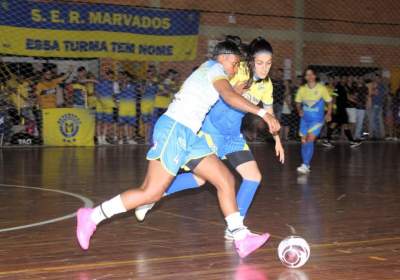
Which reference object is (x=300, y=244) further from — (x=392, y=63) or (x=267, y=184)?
(x=392, y=63)

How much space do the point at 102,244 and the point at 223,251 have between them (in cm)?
99

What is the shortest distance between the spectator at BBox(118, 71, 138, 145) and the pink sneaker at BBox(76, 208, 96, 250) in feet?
41.3

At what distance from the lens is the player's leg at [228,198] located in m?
5.55

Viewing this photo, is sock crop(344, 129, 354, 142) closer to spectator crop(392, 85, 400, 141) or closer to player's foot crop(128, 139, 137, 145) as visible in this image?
spectator crop(392, 85, 400, 141)

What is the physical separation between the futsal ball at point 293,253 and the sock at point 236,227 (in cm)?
37

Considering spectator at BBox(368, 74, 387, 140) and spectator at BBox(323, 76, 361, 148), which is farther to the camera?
spectator at BBox(368, 74, 387, 140)

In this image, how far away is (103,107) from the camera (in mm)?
18125

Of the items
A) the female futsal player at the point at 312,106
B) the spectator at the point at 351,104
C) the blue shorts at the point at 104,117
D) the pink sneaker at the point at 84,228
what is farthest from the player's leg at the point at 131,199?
the spectator at the point at 351,104

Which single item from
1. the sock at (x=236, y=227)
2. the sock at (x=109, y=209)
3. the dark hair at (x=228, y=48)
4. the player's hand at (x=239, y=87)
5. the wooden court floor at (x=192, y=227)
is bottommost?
the wooden court floor at (x=192, y=227)

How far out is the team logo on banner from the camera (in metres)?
17.4

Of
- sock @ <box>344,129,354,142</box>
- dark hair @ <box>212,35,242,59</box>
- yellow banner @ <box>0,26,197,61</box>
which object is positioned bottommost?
sock @ <box>344,129,354,142</box>

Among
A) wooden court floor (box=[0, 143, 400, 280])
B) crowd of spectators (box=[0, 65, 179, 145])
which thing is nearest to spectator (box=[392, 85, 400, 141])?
crowd of spectators (box=[0, 65, 179, 145])

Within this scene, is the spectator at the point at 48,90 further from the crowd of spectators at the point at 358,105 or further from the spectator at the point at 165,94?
the crowd of spectators at the point at 358,105

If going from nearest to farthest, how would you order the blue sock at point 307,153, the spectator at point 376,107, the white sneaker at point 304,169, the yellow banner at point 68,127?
the white sneaker at point 304,169
the blue sock at point 307,153
the yellow banner at point 68,127
the spectator at point 376,107
